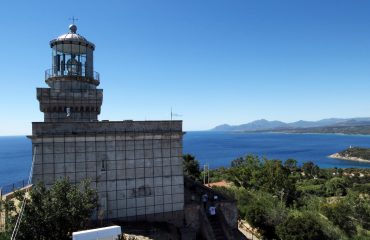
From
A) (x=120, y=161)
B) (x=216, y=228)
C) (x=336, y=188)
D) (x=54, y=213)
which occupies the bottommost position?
(x=336, y=188)

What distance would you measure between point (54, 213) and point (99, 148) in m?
5.19

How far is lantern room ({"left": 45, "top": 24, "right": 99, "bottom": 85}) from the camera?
1922 centimetres

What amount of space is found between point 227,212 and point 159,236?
22.0 ft

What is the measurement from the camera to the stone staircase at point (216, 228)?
1897cm

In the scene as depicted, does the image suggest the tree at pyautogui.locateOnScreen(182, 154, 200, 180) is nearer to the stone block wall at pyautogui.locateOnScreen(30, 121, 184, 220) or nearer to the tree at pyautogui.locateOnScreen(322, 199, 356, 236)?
the tree at pyautogui.locateOnScreen(322, 199, 356, 236)

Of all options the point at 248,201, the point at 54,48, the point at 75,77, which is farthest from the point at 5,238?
the point at 248,201

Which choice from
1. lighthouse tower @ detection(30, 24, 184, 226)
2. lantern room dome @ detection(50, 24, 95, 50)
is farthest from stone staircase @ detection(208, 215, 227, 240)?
lantern room dome @ detection(50, 24, 95, 50)

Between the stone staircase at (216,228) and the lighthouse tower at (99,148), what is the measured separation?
86.8 inches

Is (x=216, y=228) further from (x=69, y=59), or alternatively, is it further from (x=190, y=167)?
(x=190, y=167)

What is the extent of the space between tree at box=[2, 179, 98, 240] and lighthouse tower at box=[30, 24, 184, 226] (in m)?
2.83

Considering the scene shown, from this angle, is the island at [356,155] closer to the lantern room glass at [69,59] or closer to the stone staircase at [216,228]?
the stone staircase at [216,228]

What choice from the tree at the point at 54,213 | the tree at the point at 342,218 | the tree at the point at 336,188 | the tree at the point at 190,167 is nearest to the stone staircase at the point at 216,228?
the tree at the point at 54,213

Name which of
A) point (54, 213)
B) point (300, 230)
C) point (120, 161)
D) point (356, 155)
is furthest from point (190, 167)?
point (356, 155)

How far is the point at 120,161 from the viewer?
17672 mm
